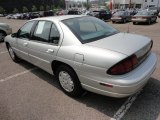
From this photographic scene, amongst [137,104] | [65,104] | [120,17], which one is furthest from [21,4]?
[137,104]

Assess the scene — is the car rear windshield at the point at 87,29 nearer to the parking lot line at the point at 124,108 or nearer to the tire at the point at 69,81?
the tire at the point at 69,81

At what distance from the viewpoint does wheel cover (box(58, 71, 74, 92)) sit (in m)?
3.92

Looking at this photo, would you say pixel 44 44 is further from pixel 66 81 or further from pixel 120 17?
pixel 120 17

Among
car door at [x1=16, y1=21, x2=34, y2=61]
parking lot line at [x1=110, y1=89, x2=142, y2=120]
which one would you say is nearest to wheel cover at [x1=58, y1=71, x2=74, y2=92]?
parking lot line at [x1=110, y1=89, x2=142, y2=120]

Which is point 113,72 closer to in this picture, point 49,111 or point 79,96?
point 79,96

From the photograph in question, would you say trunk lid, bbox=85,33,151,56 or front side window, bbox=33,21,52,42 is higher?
front side window, bbox=33,21,52,42

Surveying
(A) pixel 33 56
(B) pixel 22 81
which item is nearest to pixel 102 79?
(A) pixel 33 56

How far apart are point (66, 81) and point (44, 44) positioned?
3.30 feet

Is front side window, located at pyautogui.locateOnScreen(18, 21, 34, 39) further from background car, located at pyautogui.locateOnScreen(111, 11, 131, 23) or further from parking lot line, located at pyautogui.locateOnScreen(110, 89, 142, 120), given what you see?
background car, located at pyautogui.locateOnScreen(111, 11, 131, 23)

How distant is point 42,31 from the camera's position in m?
4.57

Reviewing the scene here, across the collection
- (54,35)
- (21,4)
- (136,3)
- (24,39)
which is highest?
(21,4)

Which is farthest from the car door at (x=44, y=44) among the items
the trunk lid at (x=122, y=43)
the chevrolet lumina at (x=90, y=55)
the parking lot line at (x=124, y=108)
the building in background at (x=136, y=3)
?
the building in background at (x=136, y=3)

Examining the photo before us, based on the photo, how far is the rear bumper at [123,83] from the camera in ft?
9.98

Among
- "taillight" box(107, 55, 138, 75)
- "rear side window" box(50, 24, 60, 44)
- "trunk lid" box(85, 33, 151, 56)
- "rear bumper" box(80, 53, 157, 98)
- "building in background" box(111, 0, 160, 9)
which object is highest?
"rear side window" box(50, 24, 60, 44)
